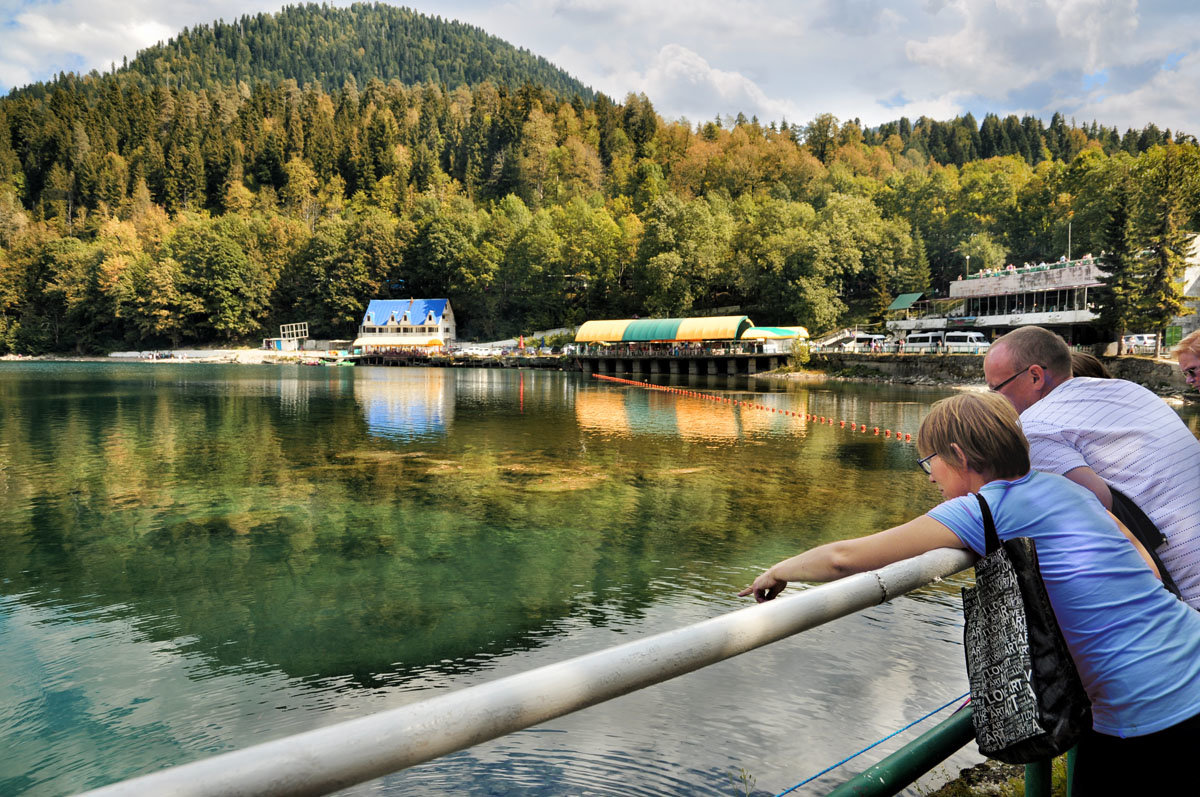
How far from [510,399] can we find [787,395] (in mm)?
15573

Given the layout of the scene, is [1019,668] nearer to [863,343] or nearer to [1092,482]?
[1092,482]

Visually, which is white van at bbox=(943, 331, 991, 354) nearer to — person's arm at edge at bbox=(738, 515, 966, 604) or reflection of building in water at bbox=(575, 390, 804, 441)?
reflection of building in water at bbox=(575, 390, 804, 441)

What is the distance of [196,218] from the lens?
131m

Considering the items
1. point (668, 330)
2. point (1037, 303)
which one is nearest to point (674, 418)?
point (668, 330)

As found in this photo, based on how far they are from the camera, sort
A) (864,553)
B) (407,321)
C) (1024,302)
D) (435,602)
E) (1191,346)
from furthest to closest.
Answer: (407,321) < (1024,302) < (435,602) < (1191,346) < (864,553)

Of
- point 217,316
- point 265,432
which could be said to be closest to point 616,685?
point 265,432

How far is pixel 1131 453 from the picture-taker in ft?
10.2

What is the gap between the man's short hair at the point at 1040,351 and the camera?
371 centimetres

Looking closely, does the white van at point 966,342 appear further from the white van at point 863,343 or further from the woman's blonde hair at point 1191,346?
the woman's blonde hair at point 1191,346

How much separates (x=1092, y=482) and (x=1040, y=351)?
1.00 m

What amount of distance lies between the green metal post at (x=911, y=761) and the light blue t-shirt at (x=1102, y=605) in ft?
1.25

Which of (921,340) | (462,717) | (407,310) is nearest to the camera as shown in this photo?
(462,717)

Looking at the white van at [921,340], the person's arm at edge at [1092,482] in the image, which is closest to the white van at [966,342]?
the white van at [921,340]

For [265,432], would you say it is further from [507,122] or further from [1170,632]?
[507,122]
